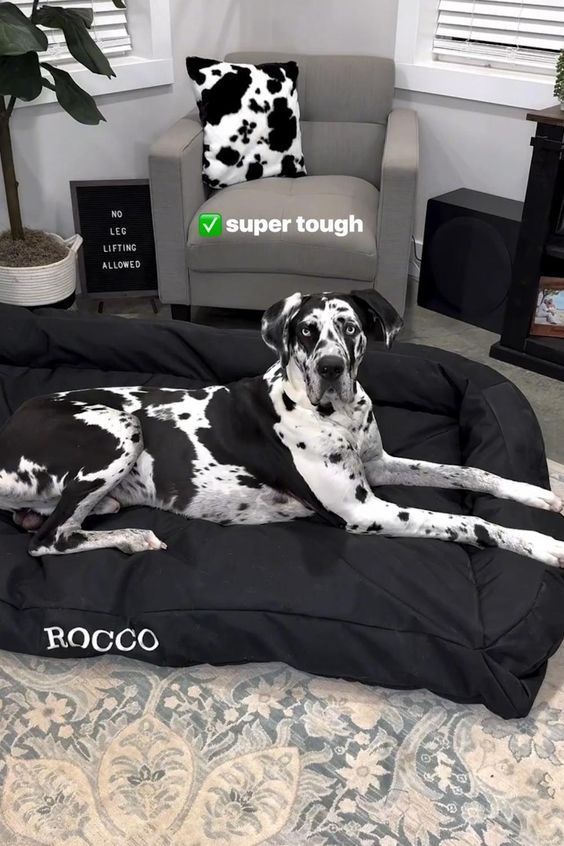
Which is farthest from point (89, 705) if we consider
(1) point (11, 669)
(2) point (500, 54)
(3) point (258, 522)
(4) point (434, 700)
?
(2) point (500, 54)

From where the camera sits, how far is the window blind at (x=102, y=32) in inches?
147

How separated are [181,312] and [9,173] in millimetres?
929

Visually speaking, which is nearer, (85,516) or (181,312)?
(85,516)

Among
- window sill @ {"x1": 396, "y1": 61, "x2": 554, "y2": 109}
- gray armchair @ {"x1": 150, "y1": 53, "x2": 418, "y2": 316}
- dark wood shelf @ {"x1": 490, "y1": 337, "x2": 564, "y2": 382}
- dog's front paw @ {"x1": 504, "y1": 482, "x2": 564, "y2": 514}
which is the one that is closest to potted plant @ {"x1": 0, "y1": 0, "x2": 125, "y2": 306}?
gray armchair @ {"x1": 150, "y1": 53, "x2": 418, "y2": 316}

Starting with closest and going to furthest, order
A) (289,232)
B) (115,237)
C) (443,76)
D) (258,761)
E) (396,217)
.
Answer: (258,761)
(396,217)
(289,232)
(115,237)
(443,76)

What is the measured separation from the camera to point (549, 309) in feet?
10.8

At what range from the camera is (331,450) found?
2.00m

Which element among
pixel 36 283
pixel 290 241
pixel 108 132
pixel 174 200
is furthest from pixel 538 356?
pixel 108 132

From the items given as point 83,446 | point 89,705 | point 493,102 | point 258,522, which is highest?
point 493,102

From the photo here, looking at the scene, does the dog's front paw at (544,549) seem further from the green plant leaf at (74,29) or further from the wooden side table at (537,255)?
the green plant leaf at (74,29)

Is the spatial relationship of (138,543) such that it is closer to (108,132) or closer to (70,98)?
(70,98)

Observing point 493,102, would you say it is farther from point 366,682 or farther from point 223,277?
point 366,682

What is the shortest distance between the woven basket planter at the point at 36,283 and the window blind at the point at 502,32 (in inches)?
87.9

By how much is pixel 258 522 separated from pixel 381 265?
1517 millimetres
